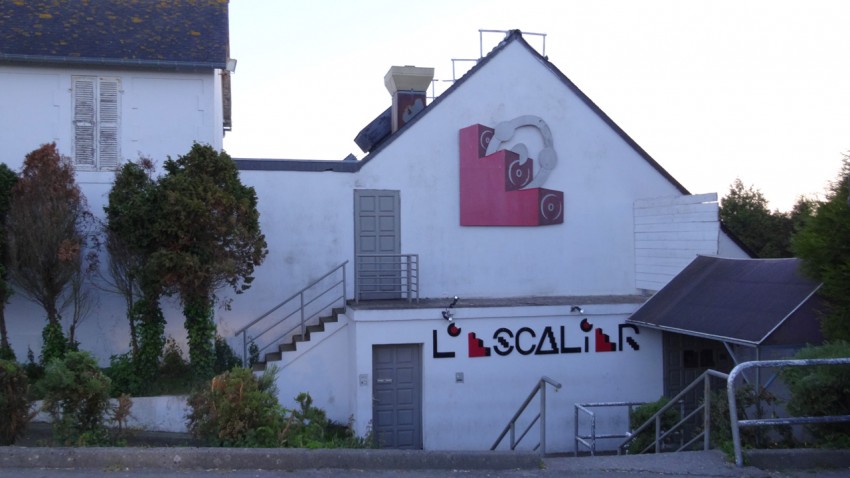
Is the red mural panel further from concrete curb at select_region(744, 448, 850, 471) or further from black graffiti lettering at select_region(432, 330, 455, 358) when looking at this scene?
concrete curb at select_region(744, 448, 850, 471)

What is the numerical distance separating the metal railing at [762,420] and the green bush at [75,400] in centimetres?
618

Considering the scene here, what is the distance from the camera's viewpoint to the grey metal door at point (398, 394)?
51.0 ft

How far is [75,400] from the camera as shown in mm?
8633

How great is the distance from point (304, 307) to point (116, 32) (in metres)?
6.39

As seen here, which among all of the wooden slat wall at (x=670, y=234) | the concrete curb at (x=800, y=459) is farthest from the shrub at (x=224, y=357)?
the concrete curb at (x=800, y=459)

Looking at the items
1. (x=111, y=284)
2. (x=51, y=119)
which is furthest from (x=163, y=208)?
(x=51, y=119)

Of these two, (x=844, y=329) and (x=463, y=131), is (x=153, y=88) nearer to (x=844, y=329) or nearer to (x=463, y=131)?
(x=463, y=131)

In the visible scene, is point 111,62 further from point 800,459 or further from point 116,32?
point 800,459

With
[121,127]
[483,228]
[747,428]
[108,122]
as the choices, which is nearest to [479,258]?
[483,228]

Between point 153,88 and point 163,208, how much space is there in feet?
10.8

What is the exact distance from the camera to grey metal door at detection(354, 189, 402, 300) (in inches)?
667

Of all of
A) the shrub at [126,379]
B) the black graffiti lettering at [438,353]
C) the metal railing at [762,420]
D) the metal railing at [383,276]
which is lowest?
the shrub at [126,379]

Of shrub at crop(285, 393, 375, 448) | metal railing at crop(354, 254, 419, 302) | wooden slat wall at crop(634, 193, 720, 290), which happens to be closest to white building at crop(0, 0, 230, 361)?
metal railing at crop(354, 254, 419, 302)

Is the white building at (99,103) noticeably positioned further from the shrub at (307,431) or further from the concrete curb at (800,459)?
the concrete curb at (800,459)
